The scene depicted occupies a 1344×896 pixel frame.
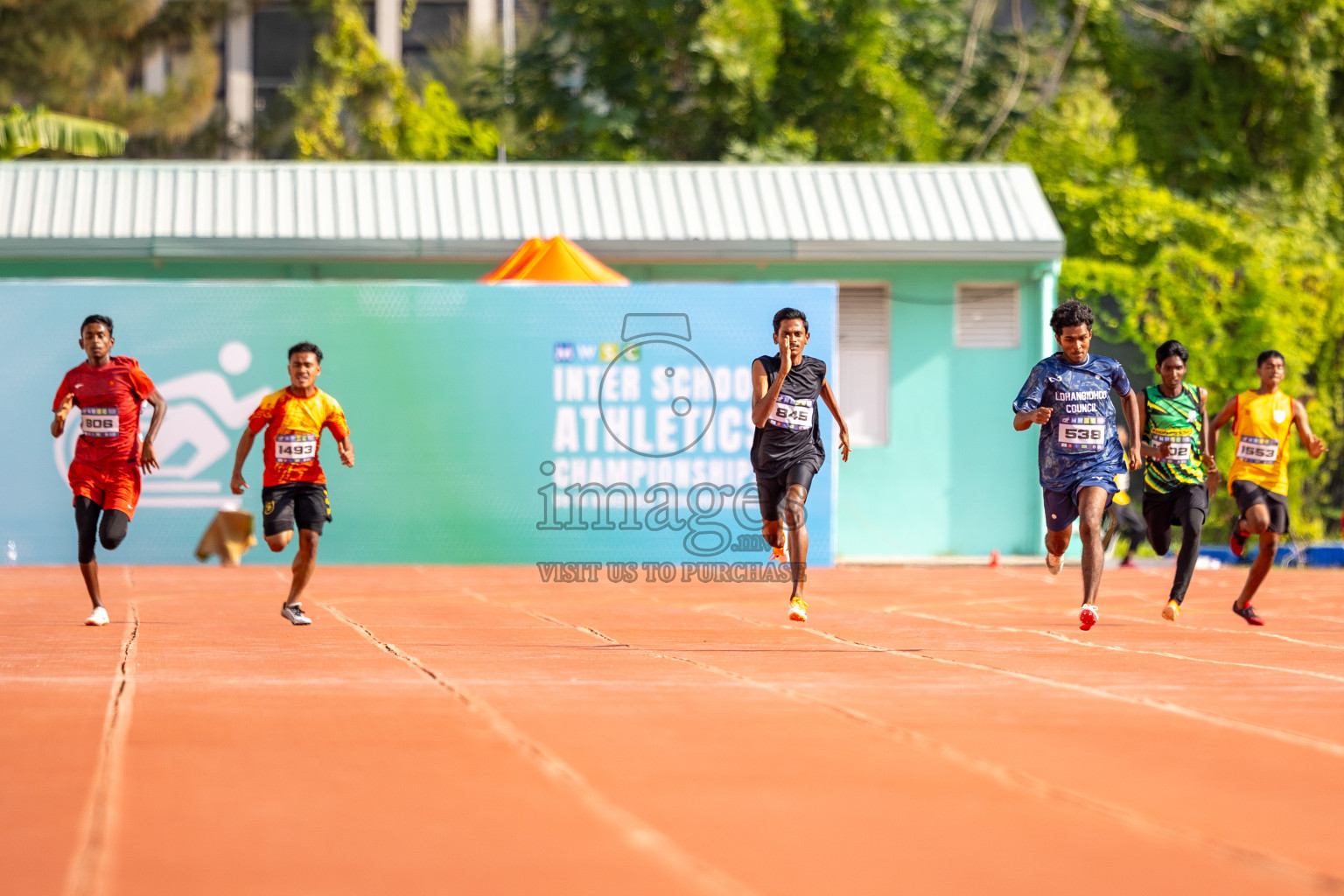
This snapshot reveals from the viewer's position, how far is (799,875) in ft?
15.3

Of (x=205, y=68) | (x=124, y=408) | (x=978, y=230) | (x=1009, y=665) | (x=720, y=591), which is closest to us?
(x=1009, y=665)

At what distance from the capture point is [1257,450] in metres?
12.2

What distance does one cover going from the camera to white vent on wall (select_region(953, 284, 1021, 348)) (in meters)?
19.3

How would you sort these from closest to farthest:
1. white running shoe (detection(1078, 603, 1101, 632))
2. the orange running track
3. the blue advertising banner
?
the orange running track < white running shoe (detection(1078, 603, 1101, 632)) < the blue advertising banner

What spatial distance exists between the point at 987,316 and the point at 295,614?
34.6 ft

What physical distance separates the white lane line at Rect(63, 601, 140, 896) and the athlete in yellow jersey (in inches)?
307

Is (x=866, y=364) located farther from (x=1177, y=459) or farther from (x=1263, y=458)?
(x=1177, y=459)

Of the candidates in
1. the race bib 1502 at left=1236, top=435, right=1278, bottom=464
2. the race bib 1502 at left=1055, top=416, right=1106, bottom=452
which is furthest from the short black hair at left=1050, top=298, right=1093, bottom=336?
the race bib 1502 at left=1236, top=435, right=1278, bottom=464

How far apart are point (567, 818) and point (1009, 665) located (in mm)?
4528

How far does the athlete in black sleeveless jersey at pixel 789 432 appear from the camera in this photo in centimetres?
1089

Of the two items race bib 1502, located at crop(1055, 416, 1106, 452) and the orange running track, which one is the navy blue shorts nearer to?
race bib 1502, located at crop(1055, 416, 1106, 452)

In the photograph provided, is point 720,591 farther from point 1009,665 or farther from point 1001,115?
point 1001,115

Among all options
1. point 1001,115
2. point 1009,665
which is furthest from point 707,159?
point 1009,665

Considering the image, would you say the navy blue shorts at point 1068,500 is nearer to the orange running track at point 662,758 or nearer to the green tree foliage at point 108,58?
the orange running track at point 662,758
